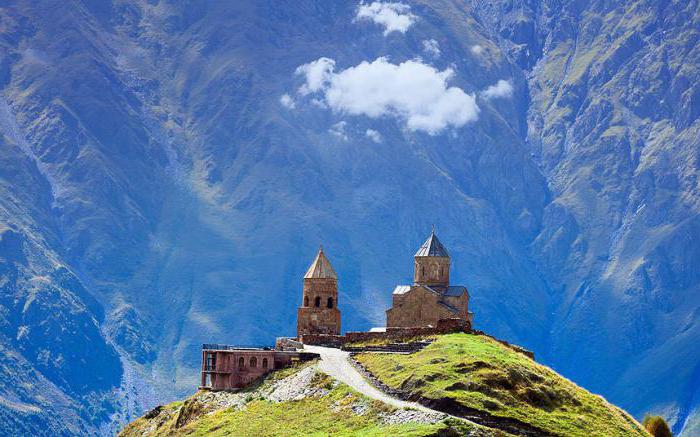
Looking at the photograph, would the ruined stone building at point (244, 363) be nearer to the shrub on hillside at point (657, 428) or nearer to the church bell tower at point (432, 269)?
the church bell tower at point (432, 269)

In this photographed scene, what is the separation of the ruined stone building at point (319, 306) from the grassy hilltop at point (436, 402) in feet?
71.8

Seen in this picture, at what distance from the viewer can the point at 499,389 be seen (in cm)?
10944

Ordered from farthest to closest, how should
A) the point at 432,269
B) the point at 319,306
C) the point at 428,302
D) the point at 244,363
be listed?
the point at 432,269 → the point at 428,302 → the point at 319,306 → the point at 244,363

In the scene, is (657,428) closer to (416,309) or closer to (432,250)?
(416,309)

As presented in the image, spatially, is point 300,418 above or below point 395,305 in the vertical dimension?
below

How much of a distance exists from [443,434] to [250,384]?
36.1 metres

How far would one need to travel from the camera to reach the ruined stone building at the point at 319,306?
152 m

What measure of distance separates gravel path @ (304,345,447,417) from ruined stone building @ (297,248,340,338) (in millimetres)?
11385

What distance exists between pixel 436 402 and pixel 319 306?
47.0m

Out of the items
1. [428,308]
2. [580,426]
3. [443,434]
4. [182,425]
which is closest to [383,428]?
[443,434]

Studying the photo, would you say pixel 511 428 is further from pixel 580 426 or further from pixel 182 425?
pixel 182 425

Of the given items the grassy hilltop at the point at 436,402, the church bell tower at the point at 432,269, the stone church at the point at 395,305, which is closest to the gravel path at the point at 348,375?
the grassy hilltop at the point at 436,402

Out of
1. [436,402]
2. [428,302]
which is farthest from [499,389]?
[428,302]

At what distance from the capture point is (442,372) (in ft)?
365
